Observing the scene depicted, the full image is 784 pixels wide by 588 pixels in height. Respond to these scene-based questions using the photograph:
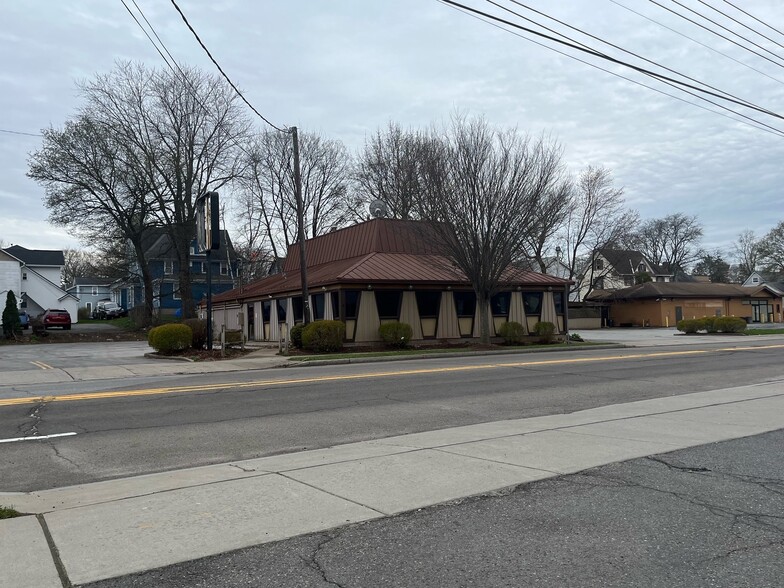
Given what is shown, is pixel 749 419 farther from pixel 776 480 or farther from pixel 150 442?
pixel 150 442

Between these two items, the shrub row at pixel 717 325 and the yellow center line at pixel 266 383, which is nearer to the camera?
the yellow center line at pixel 266 383

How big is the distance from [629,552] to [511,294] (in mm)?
28521

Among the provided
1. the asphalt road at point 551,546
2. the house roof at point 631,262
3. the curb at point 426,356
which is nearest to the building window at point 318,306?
the curb at point 426,356

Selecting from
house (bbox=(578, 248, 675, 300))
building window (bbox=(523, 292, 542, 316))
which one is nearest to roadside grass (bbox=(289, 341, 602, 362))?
building window (bbox=(523, 292, 542, 316))

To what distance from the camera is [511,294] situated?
32.5 meters

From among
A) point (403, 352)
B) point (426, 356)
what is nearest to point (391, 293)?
point (403, 352)

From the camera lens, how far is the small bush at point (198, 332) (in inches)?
1023

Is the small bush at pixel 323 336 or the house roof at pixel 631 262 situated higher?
the house roof at pixel 631 262

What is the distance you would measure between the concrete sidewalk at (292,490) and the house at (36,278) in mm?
55327

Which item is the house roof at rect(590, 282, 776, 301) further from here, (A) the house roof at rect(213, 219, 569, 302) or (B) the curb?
(B) the curb

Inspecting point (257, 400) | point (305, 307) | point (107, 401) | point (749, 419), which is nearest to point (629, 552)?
point (749, 419)

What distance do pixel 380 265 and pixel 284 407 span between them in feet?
60.3

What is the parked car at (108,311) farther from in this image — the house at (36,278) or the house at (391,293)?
the house at (391,293)

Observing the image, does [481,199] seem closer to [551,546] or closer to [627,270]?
[551,546]
